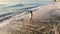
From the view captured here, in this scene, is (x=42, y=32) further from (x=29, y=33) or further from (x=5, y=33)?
(x=5, y=33)

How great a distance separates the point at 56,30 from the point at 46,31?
6cm

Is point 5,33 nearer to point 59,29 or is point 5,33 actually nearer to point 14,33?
point 14,33

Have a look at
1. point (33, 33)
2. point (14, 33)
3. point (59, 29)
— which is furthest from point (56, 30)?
point (14, 33)

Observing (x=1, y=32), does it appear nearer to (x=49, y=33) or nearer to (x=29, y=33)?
(x=29, y=33)

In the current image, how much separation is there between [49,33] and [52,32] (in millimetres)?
22

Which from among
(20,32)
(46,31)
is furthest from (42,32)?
(20,32)

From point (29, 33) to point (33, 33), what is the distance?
2 centimetres

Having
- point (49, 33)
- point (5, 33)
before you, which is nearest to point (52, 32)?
point (49, 33)

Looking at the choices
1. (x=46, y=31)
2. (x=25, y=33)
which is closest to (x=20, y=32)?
(x=25, y=33)

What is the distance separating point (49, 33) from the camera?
0.63 meters

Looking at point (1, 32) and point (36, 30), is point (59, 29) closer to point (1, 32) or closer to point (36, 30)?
point (36, 30)

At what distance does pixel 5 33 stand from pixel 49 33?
26cm

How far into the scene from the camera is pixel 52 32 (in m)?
0.64

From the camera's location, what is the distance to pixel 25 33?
64cm
